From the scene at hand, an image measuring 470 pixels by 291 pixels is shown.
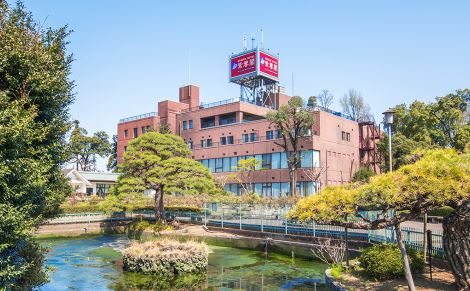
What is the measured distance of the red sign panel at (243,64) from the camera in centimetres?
5791

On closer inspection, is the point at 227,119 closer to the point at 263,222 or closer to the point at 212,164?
the point at 212,164

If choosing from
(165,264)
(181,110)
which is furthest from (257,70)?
(165,264)

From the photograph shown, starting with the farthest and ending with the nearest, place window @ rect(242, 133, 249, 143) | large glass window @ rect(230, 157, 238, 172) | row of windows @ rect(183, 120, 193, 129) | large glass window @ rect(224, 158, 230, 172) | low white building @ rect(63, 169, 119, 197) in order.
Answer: row of windows @ rect(183, 120, 193, 129) < low white building @ rect(63, 169, 119, 197) < large glass window @ rect(224, 158, 230, 172) < large glass window @ rect(230, 157, 238, 172) < window @ rect(242, 133, 249, 143)

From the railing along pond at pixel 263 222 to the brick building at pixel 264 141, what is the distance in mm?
14459

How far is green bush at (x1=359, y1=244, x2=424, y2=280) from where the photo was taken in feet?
44.1

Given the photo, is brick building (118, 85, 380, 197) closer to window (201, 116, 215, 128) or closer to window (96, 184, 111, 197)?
window (201, 116, 215, 128)

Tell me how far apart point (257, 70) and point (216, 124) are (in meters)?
9.20

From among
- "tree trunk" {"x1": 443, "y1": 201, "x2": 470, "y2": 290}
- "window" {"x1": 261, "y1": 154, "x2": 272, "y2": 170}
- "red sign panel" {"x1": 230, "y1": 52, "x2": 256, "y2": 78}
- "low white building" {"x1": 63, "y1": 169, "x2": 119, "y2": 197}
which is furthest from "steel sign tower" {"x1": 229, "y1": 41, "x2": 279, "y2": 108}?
"tree trunk" {"x1": 443, "y1": 201, "x2": 470, "y2": 290}

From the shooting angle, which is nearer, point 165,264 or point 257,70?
point 165,264

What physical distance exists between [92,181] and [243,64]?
27.7 meters

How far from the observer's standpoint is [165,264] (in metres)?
19.5

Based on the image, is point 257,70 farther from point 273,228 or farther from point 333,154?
point 273,228

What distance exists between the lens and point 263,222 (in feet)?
91.2

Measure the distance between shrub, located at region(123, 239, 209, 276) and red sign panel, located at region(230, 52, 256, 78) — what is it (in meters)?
40.5
